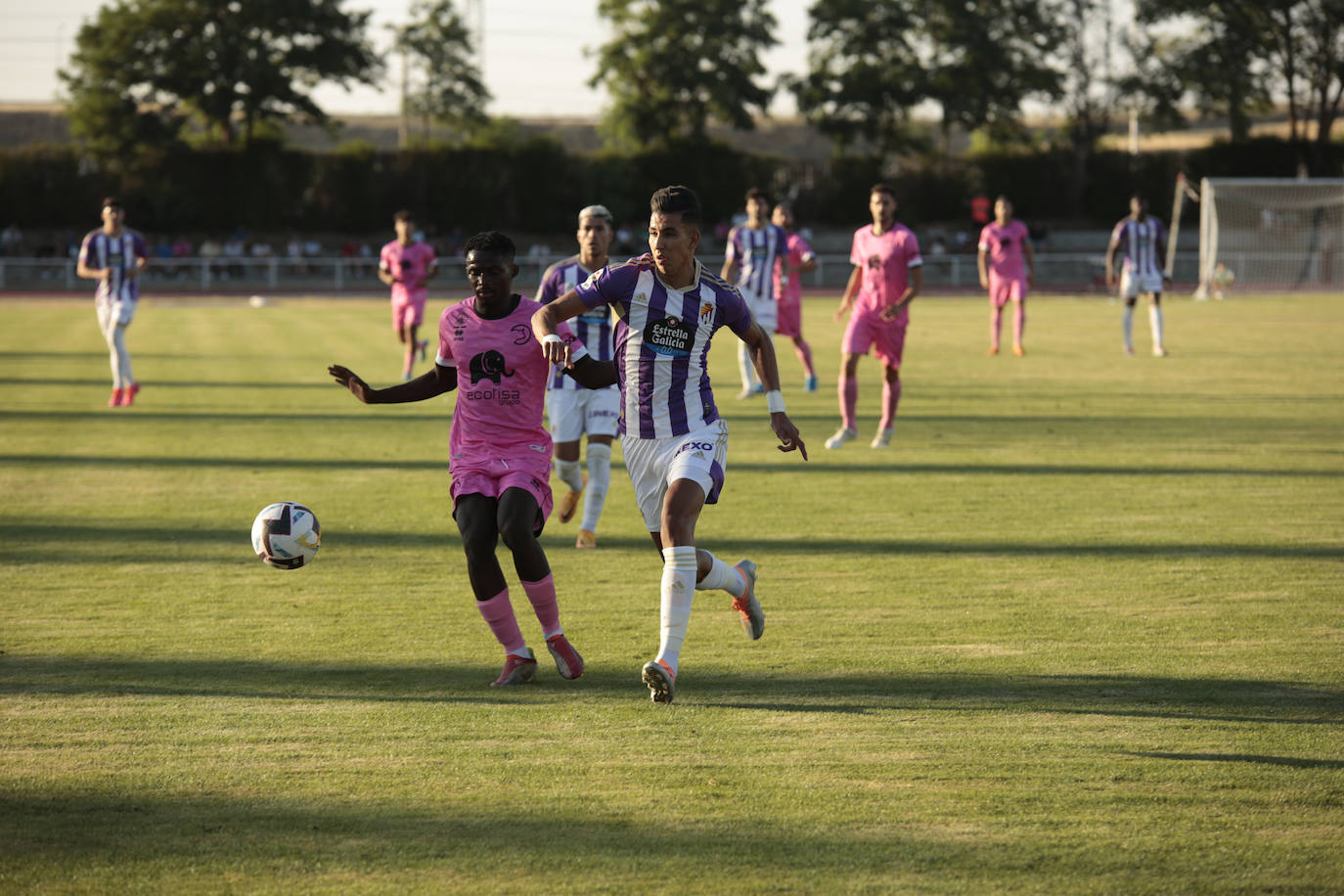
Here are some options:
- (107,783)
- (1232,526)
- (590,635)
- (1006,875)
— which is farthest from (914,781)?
(1232,526)

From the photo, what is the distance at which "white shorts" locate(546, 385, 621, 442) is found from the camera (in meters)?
8.74

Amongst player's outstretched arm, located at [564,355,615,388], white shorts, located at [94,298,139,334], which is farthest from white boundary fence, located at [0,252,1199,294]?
player's outstretched arm, located at [564,355,615,388]

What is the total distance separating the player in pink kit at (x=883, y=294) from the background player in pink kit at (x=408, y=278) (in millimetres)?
7410

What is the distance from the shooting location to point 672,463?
19.3 ft

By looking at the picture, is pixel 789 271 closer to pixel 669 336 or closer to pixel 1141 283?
pixel 1141 283

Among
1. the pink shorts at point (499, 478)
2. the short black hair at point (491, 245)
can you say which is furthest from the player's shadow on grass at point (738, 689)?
the short black hair at point (491, 245)

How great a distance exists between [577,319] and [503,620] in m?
3.61

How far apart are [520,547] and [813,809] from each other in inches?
72.7

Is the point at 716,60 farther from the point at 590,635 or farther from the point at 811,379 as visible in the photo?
the point at 590,635

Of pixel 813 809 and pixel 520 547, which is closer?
pixel 813 809

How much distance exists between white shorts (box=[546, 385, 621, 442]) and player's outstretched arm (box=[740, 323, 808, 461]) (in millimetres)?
2695

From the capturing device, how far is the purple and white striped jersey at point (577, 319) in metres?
8.63

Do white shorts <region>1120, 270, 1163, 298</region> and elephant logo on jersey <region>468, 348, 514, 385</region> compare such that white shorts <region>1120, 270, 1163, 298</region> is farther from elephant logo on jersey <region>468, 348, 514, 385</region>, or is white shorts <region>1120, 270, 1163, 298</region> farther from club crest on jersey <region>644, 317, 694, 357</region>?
elephant logo on jersey <region>468, 348, 514, 385</region>

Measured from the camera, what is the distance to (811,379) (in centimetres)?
1741
